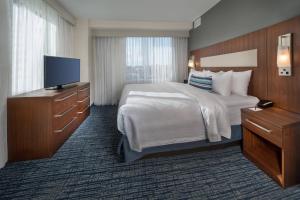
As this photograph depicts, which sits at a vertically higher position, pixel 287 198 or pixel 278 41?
pixel 278 41

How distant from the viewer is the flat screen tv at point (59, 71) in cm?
262

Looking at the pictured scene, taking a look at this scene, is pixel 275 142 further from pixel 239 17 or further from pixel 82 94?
pixel 82 94

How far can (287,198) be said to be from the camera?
61.9 inches

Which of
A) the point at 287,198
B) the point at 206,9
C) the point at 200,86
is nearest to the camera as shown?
the point at 287,198

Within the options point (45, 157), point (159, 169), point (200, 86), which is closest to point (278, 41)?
point (200, 86)

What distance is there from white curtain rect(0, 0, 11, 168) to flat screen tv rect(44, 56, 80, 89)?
18.4 inches

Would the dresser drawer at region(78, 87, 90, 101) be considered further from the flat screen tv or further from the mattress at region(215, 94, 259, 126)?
the mattress at region(215, 94, 259, 126)

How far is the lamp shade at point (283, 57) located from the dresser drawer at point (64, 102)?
2.83 metres

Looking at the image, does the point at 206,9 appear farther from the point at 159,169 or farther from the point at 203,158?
the point at 159,169

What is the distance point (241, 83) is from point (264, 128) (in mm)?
1079

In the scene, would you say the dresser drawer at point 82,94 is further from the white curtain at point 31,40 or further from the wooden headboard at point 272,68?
the wooden headboard at point 272,68

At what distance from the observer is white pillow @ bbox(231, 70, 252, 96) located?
281 cm

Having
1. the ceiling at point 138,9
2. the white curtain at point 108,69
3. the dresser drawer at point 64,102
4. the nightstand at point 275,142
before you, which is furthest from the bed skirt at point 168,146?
the white curtain at point 108,69

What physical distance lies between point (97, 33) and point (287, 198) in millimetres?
5305
